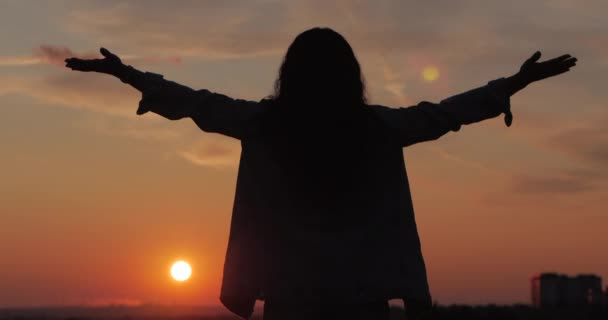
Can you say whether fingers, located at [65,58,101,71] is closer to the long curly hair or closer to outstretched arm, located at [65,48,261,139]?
outstretched arm, located at [65,48,261,139]

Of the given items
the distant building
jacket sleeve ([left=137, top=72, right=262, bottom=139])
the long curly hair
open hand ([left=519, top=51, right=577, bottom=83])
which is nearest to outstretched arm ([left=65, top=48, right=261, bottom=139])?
jacket sleeve ([left=137, top=72, right=262, bottom=139])

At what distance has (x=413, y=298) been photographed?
5.01 m

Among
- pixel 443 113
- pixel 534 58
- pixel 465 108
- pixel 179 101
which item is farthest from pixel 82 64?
pixel 534 58

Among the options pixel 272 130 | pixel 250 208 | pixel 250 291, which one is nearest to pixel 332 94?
pixel 272 130

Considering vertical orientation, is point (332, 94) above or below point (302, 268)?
above

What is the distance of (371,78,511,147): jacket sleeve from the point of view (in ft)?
17.1

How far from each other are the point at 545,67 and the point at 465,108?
0.48m

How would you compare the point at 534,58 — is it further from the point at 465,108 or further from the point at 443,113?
the point at 443,113

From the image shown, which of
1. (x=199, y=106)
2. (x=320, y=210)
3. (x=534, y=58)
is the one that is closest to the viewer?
(x=320, y=210)

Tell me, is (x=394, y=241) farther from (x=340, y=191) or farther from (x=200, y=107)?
(x=200, y=107)

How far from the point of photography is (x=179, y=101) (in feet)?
17.4

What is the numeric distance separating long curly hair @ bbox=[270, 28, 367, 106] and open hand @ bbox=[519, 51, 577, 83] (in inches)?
37.6

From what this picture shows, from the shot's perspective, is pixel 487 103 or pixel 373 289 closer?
pixel 373 289

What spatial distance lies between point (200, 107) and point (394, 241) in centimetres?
111
